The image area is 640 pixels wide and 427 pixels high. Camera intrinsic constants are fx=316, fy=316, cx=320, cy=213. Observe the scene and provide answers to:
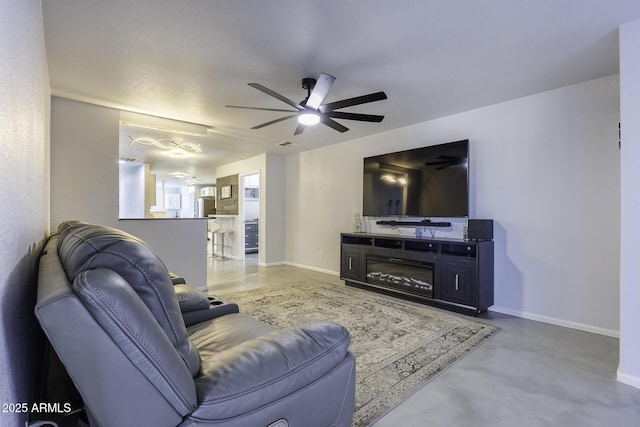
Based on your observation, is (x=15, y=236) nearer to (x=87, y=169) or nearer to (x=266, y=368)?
(x=266, y=368)

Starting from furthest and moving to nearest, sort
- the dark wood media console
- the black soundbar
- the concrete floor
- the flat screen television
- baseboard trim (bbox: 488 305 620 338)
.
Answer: the black soundbar < the flat screen television < the dark wood media console < baseboard trim (bbox: 488 305 620 338) < the concrete floor

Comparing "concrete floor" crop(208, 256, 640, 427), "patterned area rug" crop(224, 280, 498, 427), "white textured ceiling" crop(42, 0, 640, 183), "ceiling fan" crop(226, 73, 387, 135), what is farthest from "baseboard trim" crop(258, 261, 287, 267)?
"concrete floor" crop(208, 256, 640, 427)

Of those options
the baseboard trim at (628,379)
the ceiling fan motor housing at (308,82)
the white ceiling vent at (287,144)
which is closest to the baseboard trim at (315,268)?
the white ceiling vent at (287,144)

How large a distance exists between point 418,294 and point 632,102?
106 inches

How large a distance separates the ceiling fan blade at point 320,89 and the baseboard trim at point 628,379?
2.92 metres

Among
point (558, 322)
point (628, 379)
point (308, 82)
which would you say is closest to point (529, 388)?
point (628, 379)

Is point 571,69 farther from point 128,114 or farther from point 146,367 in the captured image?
point 128,114

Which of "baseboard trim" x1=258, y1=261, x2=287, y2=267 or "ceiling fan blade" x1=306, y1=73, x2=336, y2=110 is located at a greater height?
"ceiling fan blade" x1=306, y1=73, x2=336, y2=110

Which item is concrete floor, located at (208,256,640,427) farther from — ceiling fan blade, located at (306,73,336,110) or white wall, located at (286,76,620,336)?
ceiling fan blade, located at (306,73,336,110)

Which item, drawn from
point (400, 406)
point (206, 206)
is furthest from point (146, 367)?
point (206, 206)

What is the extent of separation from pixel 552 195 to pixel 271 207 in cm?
489

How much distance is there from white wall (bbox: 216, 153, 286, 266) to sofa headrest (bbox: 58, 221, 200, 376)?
18.7 ft

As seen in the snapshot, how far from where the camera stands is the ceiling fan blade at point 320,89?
250cm

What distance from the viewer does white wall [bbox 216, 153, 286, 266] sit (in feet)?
21.9
